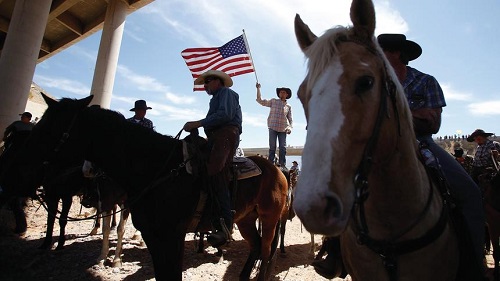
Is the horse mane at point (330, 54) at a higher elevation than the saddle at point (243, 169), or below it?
higher

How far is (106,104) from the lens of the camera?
11234 mm

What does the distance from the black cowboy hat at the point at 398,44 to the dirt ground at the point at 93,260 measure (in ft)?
15.8

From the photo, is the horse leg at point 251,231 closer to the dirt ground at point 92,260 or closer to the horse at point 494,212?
the dirt ground at point 92,260

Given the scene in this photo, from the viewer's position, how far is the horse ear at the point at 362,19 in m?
1.51

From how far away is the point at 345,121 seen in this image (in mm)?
1176

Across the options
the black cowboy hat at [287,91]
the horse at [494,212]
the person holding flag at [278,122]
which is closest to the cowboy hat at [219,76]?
the person holding flag at [278,122]

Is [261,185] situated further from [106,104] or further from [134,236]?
[106,104]

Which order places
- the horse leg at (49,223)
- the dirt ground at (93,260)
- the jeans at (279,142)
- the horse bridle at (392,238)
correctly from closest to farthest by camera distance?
1. the horse bridle at (392,238)
2. the dirt ground at (93,260)
3. the horse leg at (49,223)
4. the jeans at (279,142)

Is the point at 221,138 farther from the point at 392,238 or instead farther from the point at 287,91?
the point at 287,91

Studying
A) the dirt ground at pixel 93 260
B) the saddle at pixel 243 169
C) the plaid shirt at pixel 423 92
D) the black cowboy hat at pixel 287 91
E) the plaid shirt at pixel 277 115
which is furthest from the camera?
the black cowboy hat at pixel 287 91

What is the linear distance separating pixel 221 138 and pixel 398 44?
2.42m

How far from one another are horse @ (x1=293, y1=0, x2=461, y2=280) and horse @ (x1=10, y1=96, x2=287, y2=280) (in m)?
2.08

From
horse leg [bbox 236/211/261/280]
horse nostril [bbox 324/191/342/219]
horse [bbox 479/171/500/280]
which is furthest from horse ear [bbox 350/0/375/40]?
horse [bbox 479/171/500/280]

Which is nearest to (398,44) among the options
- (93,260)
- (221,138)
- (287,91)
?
(221,138)
